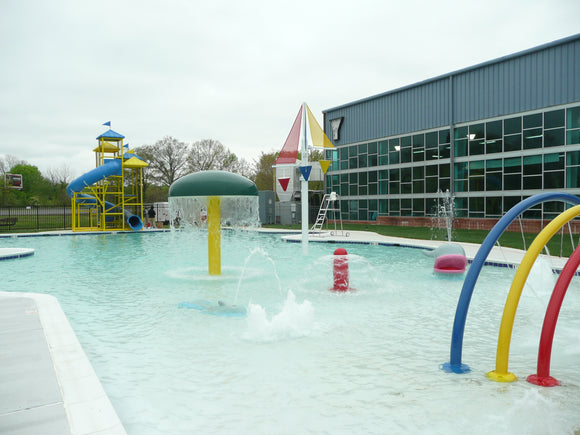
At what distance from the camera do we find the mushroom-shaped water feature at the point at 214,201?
9.68 metres

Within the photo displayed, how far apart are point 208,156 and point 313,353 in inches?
1764

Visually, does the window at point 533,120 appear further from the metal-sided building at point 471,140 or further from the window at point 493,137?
the window at point 493,137

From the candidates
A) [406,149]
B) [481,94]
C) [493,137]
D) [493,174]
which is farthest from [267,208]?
[481,94]

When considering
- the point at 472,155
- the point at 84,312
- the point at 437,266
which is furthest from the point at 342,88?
the point at 84,312

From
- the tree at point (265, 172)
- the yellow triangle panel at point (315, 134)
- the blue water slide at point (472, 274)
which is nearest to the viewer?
the blue water slide at point (472, 274)

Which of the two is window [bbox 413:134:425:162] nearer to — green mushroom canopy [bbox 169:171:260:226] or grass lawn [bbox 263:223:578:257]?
grass lawn [bbox 263:223:578:257]

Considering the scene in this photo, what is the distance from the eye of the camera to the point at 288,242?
19.4 metres

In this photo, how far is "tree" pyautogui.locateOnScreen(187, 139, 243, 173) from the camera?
→ 47.5 m

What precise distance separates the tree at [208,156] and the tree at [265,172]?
3.73m

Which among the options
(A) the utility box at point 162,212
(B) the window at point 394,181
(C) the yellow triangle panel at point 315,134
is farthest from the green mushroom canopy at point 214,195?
(B) the window at point 394,181

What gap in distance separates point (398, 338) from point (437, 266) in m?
5.38

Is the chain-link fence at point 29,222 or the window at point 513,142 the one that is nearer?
the window at point 513,142

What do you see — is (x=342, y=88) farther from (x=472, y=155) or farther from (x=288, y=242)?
(x=288, y=242)

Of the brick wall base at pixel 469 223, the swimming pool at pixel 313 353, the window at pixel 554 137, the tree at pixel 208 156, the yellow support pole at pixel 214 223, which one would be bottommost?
the swimming pool at pixel 313 353
